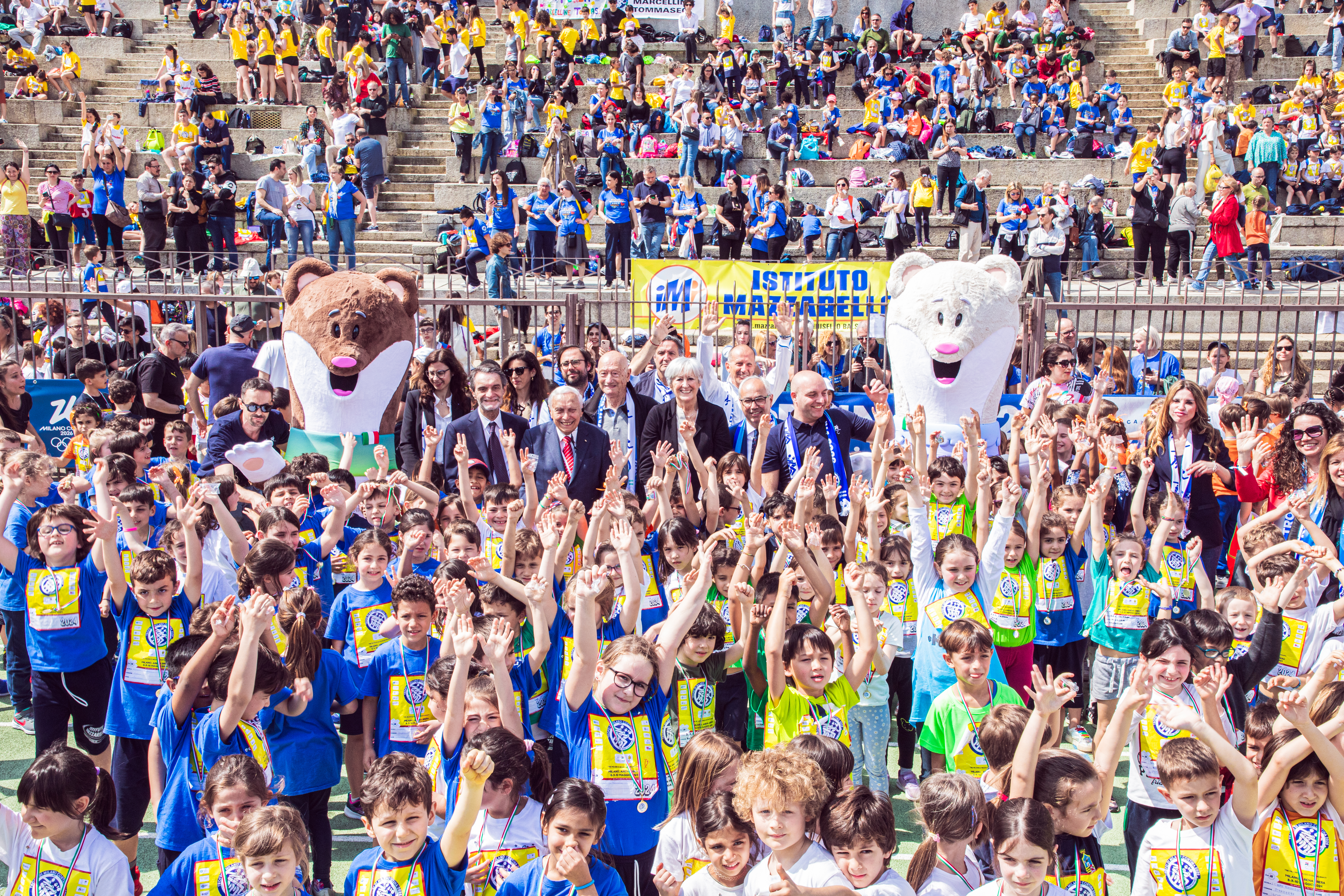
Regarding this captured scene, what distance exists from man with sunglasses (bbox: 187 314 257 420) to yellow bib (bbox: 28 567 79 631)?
10.3 ft

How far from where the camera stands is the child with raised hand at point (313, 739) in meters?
4.48

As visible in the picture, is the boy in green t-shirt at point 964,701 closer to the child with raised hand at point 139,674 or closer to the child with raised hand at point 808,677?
the child with raised hand at point 808,677

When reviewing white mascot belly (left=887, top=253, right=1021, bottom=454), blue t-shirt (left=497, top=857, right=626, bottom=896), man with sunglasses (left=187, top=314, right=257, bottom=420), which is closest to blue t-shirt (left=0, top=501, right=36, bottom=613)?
man with sunglasses (left=187, top=314, right=257, bottom=420)

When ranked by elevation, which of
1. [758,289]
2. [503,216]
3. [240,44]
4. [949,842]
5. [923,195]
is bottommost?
[949,842]

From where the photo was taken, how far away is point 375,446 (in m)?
7.72

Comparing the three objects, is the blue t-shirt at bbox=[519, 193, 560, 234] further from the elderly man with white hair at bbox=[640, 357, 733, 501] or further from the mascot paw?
the mascot paw

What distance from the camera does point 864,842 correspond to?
3641 millimetres

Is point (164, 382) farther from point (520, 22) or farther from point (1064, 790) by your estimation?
point (520, 22)

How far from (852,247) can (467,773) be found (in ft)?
44.0

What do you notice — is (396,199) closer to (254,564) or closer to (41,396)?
(41,396)

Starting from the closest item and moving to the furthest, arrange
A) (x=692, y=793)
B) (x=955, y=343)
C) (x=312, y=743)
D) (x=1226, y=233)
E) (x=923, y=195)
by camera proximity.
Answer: (x=692, y=793), (x=312, y=743), (x=955, y=343), (x=1226, y=233), (x=923, y=195)

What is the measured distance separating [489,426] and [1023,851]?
441 cm

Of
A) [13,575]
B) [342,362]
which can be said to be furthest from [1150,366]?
[13,575]

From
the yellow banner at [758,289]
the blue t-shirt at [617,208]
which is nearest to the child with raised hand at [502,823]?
the yellow banner at [758,289]
